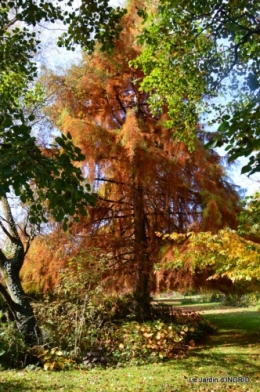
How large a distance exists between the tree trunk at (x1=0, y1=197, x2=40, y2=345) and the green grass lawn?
909 millimetres

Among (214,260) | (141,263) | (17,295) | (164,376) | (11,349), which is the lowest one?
(164,376)

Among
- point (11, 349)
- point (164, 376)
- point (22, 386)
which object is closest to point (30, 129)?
point (22, 386)

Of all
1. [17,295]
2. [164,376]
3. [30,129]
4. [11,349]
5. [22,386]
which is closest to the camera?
[30,129]

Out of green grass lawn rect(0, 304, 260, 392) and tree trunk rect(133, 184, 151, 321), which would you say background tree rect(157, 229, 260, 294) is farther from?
green grass lawn rect(0, 304, 260, 392)

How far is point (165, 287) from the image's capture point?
7988 millimetres

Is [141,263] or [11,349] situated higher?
[141,263]

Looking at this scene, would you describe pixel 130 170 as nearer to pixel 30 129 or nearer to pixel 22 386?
pixel 22 386

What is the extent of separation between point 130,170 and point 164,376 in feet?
13.2

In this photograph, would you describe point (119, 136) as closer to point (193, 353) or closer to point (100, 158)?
point (100, 158)

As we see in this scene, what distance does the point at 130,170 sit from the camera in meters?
7.63

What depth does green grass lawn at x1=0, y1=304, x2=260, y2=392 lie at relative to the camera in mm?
4836

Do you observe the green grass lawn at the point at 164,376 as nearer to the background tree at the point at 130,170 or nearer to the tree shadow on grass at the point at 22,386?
the tree shadow on grass at the point at 22,386

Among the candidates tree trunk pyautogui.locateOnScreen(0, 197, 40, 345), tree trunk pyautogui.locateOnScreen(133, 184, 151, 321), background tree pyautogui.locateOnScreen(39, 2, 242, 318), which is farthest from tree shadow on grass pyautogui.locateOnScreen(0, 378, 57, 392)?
tree trunk pyautogui.locateOnScreen(133, 184, 151, 321)

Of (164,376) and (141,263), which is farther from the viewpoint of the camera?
(141,263)
